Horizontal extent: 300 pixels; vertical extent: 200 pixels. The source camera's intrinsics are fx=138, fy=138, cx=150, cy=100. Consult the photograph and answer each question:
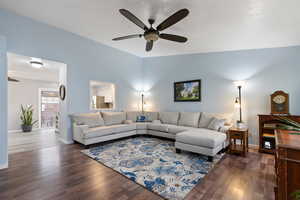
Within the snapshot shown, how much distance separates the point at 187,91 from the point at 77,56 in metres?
3.76

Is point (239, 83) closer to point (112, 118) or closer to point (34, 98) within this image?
point (112, 118)

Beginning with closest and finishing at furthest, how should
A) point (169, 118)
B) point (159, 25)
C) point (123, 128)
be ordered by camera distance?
point (159, 25)
point (123, 128)
point (169, 118)

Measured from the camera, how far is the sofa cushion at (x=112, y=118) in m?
4.50

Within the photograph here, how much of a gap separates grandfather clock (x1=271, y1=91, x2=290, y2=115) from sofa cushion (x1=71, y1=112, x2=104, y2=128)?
15.3ft

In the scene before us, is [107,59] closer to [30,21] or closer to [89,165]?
[30,21]

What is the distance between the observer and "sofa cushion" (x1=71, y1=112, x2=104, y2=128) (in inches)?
154

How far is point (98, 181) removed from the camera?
2.11 m

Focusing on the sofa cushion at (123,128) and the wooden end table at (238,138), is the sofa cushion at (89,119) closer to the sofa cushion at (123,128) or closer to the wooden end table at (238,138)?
the sofa cushion at (123,128)

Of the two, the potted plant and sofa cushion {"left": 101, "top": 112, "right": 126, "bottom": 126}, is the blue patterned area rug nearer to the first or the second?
sofa cushion {"left": 101, "top": 112, "right": 126, "bottom": 126}

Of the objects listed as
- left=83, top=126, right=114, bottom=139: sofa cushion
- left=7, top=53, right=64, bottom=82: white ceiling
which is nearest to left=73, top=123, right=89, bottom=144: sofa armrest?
left=83, top=126, right=114, bottom=139: sofa cushion

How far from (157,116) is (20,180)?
12.8ft

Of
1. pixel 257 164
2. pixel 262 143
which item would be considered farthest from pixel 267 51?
pixel 257 164

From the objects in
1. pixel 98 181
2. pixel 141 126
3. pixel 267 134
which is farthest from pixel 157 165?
pixel 267 134

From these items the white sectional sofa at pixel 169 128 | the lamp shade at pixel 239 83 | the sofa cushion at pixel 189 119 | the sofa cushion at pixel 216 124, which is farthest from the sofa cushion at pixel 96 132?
the lamp shade at pixel 239 83
